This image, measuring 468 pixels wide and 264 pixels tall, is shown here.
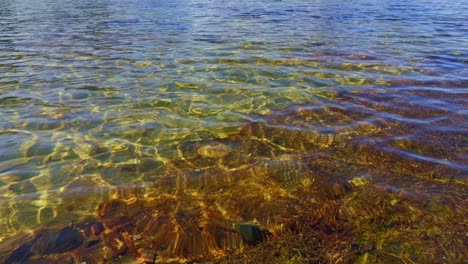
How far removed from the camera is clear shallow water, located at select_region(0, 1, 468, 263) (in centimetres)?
436

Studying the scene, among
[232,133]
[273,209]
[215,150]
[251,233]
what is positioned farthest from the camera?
[232,133]

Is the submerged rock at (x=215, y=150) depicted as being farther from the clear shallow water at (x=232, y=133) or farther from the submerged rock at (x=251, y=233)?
the submerged rock at (x=251, y=233)

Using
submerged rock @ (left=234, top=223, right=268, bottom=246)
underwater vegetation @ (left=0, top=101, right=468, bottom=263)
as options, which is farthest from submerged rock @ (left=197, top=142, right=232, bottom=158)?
submerged rock @ (left=234, top=223, right=268, bottom=246)

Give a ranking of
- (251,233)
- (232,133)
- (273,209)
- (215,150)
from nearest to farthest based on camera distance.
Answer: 1. (251,233)
2. (273,209)
3. (215,150)
4. (232,133)

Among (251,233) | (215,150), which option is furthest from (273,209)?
(215,150)

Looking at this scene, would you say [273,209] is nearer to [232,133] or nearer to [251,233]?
[251,233]

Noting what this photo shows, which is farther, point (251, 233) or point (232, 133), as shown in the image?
point (232, 133)

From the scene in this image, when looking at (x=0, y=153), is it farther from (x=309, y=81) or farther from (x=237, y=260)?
(x=309, y=81)

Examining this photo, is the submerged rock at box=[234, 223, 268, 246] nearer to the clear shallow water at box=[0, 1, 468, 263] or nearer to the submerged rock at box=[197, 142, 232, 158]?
the clear shallow water at box=[0, 1, 468, 263]

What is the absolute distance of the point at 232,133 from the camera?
629cm

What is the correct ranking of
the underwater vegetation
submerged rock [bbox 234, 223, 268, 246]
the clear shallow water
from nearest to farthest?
the underwater vegetation
submerged rock [bbox 234, 223, 268, 246]
the clear shallow water

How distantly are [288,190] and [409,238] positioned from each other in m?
1.59

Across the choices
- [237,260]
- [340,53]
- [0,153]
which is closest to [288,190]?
[237,260]

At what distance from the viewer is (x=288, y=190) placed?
184 inches
